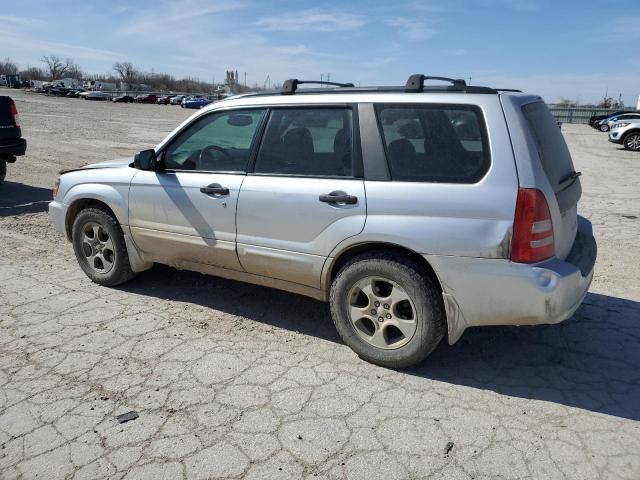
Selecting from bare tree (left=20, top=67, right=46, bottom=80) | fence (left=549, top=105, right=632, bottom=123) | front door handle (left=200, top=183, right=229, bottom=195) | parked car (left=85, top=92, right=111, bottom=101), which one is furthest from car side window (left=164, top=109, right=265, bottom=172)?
bare tree (left=20, top=67, right=46, bottom=80)

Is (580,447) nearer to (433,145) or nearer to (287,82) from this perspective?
(433,145)

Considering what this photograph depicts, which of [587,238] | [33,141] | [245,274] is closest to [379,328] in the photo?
[245,274]

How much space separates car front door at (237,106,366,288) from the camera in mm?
3477

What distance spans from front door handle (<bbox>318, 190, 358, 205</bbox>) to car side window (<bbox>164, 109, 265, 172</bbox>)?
824mm

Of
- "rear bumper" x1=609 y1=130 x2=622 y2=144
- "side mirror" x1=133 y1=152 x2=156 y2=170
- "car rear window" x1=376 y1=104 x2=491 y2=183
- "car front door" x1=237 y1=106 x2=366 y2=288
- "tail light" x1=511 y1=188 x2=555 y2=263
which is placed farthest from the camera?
"rear bumper" x1=609 y1=130 x2=622 y2=144

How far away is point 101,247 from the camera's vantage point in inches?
190

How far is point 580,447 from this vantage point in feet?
9.04

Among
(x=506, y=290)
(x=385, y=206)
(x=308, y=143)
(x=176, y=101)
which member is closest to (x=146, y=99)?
(x=176, y=101)

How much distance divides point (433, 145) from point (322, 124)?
2.85 feet

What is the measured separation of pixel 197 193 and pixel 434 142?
1.88 m

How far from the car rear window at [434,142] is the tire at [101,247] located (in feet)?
8.65

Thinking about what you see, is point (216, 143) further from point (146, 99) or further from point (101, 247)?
point (146, 99)

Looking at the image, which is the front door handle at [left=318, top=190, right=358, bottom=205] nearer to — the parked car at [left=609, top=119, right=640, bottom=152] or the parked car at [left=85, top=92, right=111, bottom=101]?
the parked car at [left=609, top=119, right=640, bottom=152]

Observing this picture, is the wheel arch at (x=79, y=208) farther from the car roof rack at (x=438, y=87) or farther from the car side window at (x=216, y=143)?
the car roof rack at (x=438, y=87)
